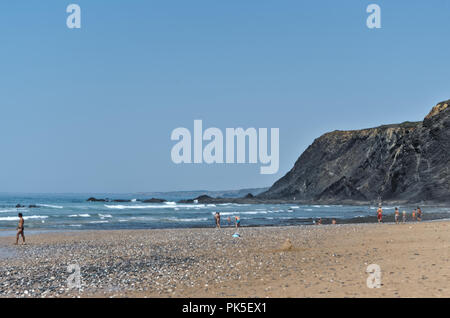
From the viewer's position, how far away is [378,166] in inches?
4656

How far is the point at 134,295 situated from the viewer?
12000 millimetres

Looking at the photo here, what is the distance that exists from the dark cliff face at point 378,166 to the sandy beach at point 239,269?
75.5 m

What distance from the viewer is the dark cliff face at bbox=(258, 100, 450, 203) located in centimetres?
9544

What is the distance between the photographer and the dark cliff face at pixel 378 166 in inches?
3757

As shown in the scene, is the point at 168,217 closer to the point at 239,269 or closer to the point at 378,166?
the point at 239,269

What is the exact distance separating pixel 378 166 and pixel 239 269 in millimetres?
109259
